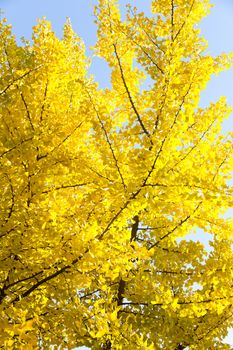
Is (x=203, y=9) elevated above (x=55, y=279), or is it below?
above

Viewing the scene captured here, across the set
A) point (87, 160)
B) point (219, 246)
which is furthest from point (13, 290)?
point (219, 246)

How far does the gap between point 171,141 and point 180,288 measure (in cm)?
358

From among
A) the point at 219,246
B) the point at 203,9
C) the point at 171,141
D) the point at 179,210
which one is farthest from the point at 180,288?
the point at 203,9

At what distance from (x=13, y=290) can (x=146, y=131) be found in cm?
231

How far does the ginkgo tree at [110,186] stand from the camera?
299 centimetres

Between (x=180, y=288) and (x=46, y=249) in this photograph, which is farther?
(x=180, y=288)

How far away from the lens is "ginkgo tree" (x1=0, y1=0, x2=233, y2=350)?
299 cm

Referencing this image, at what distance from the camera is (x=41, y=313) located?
3.82m

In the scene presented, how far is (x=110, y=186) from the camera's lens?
3.18 m

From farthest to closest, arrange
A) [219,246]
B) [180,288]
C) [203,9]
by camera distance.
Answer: [180,288] → [219,246] → [203,9]

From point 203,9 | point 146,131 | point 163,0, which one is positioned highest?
point 163,0

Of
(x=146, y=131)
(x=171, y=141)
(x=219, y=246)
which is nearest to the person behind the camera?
(x=171, y=141)

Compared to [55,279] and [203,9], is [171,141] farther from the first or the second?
[203,9]

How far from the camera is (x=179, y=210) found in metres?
4.05
